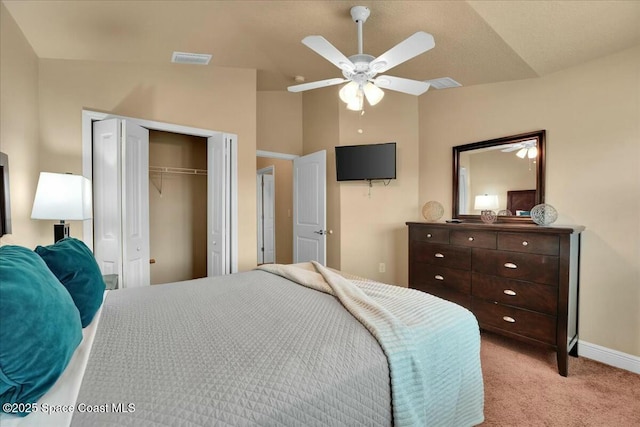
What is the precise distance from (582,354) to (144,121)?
174 inches

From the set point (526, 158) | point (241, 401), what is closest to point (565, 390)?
point (526, 158)

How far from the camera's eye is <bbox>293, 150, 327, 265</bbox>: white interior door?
3.97 m

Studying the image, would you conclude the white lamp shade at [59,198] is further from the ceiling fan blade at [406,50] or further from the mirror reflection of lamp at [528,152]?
the mirror reflection of lamp at [528,152]

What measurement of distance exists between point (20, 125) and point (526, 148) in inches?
162

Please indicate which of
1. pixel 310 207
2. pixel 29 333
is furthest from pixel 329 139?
pixel 29 333

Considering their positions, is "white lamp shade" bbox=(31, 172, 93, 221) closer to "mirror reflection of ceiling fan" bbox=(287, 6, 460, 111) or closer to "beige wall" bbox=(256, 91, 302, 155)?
"mirror reflection of ceiling fan" bbox=(287, 6, 460, 111)

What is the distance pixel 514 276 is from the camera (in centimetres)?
253

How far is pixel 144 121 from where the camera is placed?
9.73 ft

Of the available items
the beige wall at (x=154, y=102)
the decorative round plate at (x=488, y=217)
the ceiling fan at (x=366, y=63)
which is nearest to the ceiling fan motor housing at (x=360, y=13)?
the ceiling fan at (x=366, y=63)

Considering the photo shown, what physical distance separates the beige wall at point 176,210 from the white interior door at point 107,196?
47.1 inches

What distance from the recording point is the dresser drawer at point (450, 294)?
2.84 meters

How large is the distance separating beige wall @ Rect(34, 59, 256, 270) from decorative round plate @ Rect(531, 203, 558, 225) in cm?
280

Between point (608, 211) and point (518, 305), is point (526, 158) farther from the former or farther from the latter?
point (518, 305)

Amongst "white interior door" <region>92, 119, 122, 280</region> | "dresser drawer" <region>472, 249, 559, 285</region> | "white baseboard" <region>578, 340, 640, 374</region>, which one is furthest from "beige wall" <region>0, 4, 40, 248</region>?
"white baseboard" <region>578, 340, 640, 374</region>
